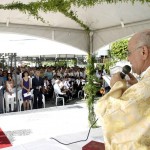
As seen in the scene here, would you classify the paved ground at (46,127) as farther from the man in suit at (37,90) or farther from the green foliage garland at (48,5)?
the green foliage garland at (48,5)

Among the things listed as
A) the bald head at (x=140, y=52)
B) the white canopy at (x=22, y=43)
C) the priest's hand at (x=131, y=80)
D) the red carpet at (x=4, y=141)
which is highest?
the white canopy at (x=22, y=43)

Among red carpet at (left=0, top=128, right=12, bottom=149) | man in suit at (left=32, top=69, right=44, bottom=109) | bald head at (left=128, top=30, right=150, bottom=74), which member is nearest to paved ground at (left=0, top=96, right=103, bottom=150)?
red carpet at (left=0, top=128, right=12, bottom=149)

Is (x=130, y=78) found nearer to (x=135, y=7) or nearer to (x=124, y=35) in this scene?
(x=135, y=7)

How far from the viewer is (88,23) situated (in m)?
7.48

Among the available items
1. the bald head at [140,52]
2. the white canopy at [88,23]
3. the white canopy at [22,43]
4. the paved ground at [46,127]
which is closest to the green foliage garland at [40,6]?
the white canopy at [88,23]

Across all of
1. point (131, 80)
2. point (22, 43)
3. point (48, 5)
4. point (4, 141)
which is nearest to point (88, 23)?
point (48, 5)

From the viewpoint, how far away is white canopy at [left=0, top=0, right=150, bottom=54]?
21.2ft

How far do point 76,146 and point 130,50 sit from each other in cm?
323

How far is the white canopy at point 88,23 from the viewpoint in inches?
255

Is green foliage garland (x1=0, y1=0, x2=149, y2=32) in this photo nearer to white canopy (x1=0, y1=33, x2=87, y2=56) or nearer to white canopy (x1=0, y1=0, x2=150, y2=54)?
white canopy (x1=0, y1=0, x2=150, y2=54)

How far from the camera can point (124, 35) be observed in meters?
7.56

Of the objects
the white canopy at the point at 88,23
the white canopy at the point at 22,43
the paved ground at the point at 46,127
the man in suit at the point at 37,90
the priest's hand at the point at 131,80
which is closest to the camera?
the priest's hand at the point at 131,80

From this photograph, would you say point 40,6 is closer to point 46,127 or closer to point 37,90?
point 46,127

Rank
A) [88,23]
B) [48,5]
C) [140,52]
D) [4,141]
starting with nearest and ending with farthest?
[140,52]
[4,141]
[48,5]
[88,23]
